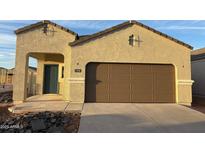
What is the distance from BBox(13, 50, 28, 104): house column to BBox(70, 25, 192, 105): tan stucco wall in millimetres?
3078

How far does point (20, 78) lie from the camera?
12383mm

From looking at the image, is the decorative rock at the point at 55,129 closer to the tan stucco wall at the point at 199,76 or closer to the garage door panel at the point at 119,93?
the garage door panel at the point at 119,93

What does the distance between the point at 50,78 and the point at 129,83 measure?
7271 millimetres

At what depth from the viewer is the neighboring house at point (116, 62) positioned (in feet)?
40.5

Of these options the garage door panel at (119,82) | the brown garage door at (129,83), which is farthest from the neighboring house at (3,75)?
the garage door panel at (119,82)

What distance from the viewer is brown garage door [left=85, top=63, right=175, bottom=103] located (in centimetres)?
1241

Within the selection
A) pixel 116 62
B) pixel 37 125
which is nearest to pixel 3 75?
pixel 116 62

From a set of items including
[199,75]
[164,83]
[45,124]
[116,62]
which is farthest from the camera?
[199,75]

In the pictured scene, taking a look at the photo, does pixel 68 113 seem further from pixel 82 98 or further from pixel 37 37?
pixel 37 37

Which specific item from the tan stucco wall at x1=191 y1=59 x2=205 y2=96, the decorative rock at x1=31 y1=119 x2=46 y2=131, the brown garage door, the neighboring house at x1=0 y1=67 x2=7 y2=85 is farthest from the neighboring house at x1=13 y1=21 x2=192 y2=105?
the neighboring house at x1=0 y1=67 x2=7 y2=85

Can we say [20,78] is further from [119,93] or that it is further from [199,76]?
[199,76]

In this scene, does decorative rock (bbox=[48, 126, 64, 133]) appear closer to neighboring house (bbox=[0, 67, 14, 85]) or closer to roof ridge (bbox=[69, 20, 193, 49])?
roof ridge (bbox=[69, 20, 193, 49])
